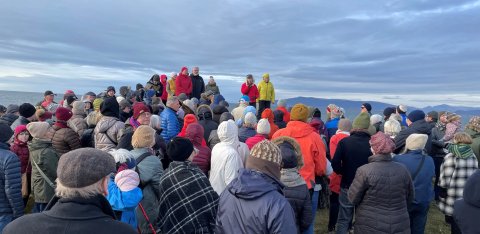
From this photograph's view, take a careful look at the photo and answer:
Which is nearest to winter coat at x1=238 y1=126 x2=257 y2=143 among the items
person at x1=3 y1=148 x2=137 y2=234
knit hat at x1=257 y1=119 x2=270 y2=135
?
knit hat at x1=257 y1=119 x2=270 y2=135

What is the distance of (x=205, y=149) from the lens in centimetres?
516

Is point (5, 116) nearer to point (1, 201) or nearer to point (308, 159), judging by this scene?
point (1, 201)

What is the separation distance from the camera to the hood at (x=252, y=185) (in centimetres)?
297

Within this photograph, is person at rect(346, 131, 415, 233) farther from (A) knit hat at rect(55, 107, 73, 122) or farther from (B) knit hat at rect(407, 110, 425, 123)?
(A) knit hat at rect(55, 107, 73, 122)

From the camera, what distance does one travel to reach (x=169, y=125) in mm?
7414

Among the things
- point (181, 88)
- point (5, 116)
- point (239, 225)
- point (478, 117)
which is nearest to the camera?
point (239, 225)

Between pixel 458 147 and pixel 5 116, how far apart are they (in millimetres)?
8911

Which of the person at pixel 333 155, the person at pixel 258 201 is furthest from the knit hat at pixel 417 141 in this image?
the person at pixel 258 201

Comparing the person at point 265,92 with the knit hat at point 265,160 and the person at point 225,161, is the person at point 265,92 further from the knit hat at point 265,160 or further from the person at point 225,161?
the knit hat at point 265,160

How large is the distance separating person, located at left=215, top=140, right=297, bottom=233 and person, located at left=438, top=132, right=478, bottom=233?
3.83 metres

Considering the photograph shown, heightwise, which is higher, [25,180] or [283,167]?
[283,167]

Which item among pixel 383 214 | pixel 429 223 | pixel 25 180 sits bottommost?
pixel 429 223

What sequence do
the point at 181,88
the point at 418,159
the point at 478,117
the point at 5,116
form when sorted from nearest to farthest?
the point at 418,159 < the point at 478,117 < the point at 5,116 < the point at 181,88

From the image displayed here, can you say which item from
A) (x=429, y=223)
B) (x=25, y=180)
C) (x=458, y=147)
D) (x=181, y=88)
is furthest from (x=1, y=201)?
(x=181, y=88)
